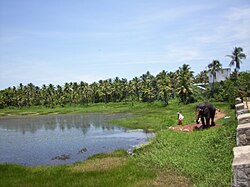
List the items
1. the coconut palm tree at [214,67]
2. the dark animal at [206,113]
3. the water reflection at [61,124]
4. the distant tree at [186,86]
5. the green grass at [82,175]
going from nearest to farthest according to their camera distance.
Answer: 1. the green grass at [82,175]
2. the dark animal at [206,113]
3. the water reflection at [61,124]
4. the distant tree at [186,86]
5. the coconut palm tree at [214,67]

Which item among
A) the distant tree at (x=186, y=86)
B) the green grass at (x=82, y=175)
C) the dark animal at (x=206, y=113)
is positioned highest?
the distant tree at (x=186, y=86)

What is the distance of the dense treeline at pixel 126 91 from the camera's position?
7506 centimetres

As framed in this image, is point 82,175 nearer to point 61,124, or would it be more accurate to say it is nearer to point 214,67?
point 61,124

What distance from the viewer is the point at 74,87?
397 feet

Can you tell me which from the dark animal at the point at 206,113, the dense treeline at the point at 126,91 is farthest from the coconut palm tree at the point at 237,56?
the dark animal at the point at 206,113

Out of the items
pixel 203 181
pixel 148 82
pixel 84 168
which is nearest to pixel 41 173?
pixel 84 168

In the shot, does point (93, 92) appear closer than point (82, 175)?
No

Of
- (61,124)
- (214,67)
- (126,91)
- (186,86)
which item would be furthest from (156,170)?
(126,91)

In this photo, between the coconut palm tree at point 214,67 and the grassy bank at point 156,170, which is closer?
the grassy bank at point 156,170

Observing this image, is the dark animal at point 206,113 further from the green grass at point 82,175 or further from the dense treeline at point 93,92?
the dense treeline at point 93,92

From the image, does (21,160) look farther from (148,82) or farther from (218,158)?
(148,82)

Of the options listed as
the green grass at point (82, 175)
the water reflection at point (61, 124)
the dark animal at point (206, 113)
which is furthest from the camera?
the water reflection at point (61, 124)

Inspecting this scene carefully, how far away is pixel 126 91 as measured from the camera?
110m

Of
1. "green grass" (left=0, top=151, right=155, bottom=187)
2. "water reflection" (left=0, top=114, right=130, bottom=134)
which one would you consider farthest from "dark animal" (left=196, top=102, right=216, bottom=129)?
"water reflection" (left=0, top=114, right=130, bottom=134)
